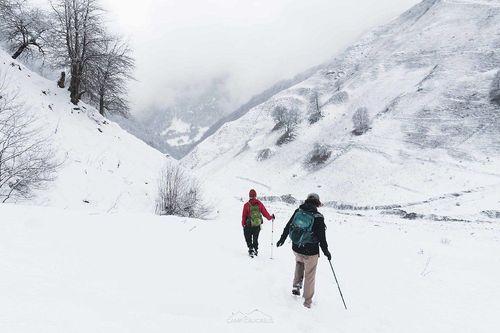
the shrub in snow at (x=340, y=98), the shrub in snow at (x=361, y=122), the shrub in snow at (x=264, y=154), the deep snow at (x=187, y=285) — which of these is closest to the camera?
the deep snow at (x=187, y=285)

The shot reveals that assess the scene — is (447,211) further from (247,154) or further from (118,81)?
(247,154)

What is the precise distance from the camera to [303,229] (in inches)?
297

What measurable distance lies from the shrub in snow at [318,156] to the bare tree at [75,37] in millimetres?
58236

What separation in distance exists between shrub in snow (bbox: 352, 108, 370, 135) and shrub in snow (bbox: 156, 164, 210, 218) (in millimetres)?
66124

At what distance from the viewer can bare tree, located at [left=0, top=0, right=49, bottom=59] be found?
26.9m

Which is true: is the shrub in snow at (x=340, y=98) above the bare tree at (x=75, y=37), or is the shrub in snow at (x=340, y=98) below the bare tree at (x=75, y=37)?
above

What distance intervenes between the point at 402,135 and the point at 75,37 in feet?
221

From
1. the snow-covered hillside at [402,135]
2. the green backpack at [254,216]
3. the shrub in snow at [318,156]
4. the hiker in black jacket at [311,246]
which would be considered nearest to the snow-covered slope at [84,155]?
the snow-covered hillside at [402,135]

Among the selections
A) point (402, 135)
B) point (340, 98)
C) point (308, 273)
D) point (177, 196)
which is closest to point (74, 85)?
point (177, 196)

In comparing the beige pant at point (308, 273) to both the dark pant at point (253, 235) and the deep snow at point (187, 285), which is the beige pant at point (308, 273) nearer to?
the deep snow at point (187, 285)

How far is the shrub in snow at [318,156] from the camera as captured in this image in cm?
7900

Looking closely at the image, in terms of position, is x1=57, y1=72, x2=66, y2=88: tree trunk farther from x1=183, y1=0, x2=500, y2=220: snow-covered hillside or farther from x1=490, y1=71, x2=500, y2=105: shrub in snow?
x1=490, y1=71, x2=500, y2=105: shrub in snow

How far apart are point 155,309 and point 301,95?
13738 centimetres

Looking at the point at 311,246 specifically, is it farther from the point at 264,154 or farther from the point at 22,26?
the point at 264,154
